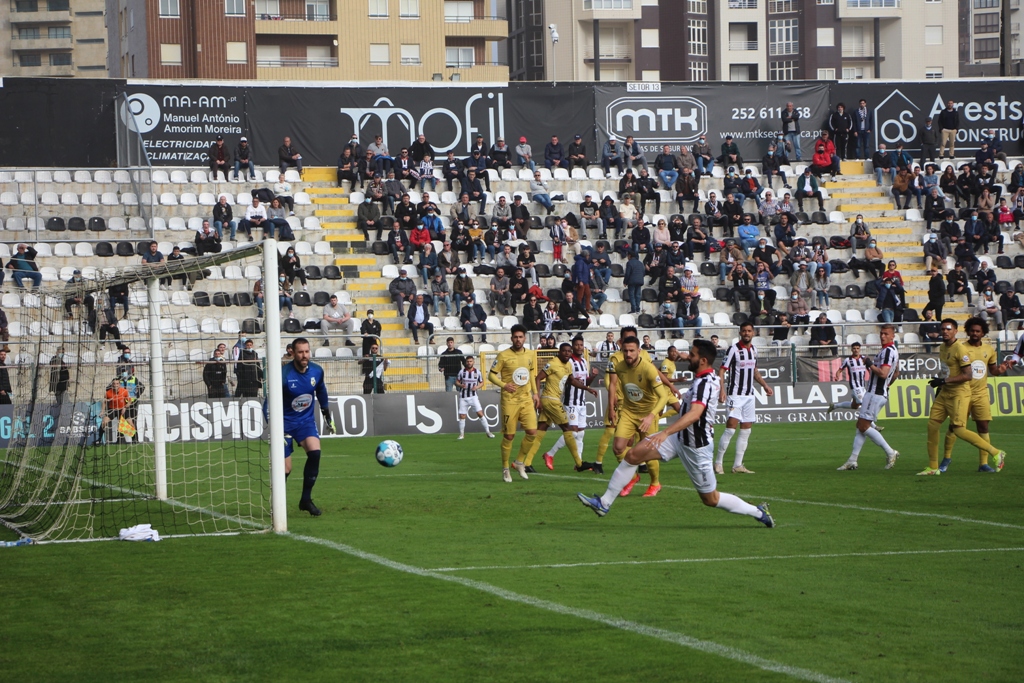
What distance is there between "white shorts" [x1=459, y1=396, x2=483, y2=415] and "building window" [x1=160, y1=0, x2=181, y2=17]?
4605 centimetres

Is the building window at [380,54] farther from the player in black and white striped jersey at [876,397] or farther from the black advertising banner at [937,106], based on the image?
the player in black and white striped jersey at [876,397]

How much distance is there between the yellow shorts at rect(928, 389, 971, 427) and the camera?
1722 centimetres

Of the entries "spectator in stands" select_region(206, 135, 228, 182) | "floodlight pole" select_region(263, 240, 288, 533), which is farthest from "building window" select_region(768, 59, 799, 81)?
"floodlight pole" select_region(263, 240, 288, 533)

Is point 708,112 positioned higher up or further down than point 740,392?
higher up

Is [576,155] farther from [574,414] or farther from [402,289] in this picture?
[574,414]

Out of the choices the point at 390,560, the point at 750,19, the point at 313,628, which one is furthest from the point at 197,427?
the point at 750,19

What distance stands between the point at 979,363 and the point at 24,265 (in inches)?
890

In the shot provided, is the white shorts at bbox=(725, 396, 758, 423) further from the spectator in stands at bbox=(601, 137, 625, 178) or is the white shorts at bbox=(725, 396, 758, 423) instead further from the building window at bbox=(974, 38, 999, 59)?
the building window at bbox=(974, 38, 999, 59)

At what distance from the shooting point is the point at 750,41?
99875 mm

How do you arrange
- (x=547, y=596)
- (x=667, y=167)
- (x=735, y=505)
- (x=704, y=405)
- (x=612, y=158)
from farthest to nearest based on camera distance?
(x=612, y=158), (x=667, y=167), (x=735, y=505), (x=704, y=405), (x=547, y=596)

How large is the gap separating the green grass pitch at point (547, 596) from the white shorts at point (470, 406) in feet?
41.9

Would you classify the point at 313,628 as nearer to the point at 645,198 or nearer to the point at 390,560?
the point at 390,560

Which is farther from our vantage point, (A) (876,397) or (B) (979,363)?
(A) (876,397)

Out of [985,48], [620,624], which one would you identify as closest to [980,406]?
[620,624]
